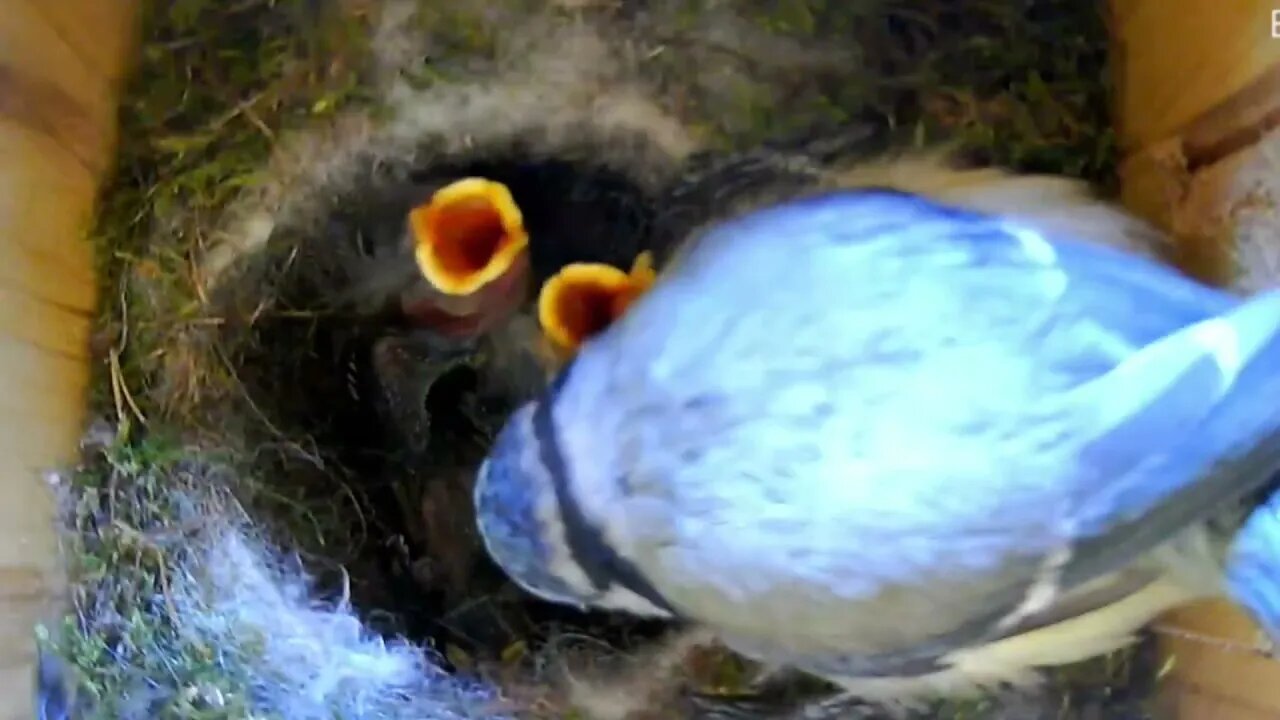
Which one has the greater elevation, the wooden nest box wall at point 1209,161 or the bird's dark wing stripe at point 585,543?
the wooden nest box wall at point 1209,161

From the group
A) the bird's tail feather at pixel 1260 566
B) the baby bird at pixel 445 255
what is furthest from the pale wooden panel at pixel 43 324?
the bird's tail feather at pixel 1260 566

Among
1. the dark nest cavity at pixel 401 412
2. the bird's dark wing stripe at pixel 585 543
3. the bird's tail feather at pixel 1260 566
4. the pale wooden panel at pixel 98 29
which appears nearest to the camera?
the bird's tail feather at pixel 1260 566

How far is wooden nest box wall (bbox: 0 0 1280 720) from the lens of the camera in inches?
40.9

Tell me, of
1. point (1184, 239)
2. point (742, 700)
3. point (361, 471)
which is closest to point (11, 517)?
point (361, 471)

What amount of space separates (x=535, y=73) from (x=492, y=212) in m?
0.13

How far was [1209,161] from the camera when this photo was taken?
1.10 meters

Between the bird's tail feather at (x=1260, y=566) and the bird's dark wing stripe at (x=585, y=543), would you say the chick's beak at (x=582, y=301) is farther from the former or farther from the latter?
the bird's tail feather at (x=1260, y=566)

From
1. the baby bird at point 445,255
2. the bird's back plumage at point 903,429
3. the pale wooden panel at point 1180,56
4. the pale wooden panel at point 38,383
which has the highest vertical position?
the pale wooden panel at point 1180,56

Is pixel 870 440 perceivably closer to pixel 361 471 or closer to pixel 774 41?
pixel 774 41

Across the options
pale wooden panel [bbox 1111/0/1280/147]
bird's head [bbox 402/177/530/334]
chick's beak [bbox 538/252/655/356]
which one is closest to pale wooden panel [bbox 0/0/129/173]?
bird's head [bbox 402/177/530/334]

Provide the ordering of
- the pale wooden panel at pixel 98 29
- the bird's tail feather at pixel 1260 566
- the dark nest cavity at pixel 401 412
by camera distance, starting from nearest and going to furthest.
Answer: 1. the bird's tail feather at pixel 1260 566
2. the pale wooden panel at pixel 98 29
3. the dark nest cavity at pixel 401 412

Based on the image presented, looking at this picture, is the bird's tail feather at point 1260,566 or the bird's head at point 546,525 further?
the bird's head at point 546,525

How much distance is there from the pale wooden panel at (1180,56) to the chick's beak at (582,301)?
16.5 inches

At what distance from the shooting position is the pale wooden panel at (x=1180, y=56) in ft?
3.36
